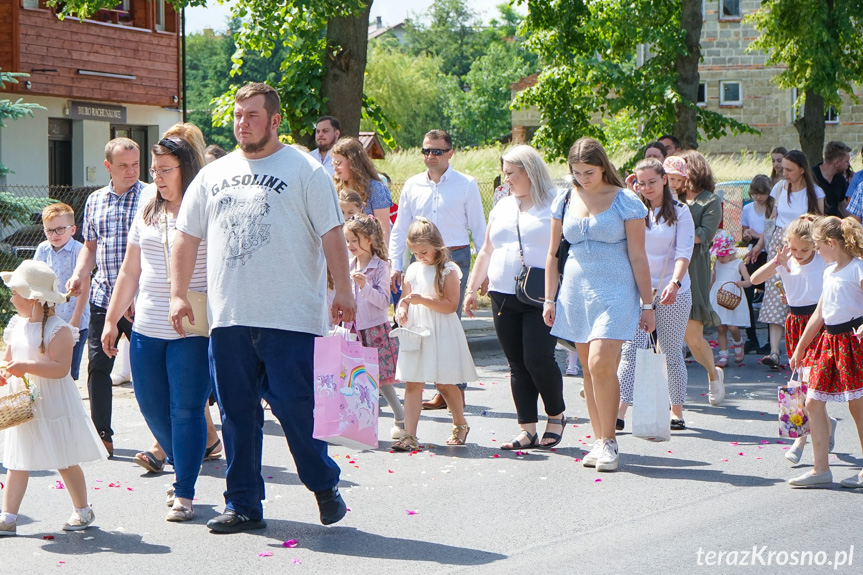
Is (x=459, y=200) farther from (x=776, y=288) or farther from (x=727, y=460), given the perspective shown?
(x=776, y=288)

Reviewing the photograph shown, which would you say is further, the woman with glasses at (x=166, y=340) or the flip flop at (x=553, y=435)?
the flip flop at (x=553, y=435)

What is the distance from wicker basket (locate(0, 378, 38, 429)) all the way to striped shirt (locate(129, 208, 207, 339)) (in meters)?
0.76

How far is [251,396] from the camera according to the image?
5570 millimetres

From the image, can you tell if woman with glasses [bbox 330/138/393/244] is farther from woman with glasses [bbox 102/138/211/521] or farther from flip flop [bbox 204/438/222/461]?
woman with glasses [bbox 102/138/211/521]

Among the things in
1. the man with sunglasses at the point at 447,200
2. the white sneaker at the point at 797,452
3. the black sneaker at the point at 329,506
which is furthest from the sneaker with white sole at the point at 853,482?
the man with sunglasses at the point at 447,200

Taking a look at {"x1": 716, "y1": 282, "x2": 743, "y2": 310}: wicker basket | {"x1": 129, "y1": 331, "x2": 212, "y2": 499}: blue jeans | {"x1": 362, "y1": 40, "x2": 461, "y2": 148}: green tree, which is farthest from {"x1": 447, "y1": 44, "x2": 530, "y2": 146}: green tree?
{"x1": 129, "y1": 331, "x2": 212, "y2": 499}: blue jeans

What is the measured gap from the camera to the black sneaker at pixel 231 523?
18.3 ft

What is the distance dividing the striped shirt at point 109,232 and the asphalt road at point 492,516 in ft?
3.69

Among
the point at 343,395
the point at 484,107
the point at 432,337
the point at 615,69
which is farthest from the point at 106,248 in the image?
the point at 484,107

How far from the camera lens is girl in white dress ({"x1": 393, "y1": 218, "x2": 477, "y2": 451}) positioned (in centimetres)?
772

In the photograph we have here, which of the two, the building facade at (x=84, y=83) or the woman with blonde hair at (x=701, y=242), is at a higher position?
the building facade at (x=84, y=83)

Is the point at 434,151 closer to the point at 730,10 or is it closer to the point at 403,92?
the point at 730,10

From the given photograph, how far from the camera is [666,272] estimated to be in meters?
8.59

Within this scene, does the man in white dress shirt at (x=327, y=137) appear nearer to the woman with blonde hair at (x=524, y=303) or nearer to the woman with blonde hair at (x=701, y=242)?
the woman with blonde hair at (x=524, y=303)
